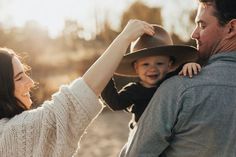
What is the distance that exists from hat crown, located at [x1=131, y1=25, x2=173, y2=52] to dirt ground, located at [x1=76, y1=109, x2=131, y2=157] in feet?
15.9

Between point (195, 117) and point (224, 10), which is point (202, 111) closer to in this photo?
point (195, 117)

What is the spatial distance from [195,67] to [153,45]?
423 mm

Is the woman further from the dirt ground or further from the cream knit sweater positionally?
the dirt ground

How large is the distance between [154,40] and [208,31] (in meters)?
0.41

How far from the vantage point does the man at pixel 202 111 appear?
1.86 m

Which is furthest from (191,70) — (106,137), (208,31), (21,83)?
(106,137)

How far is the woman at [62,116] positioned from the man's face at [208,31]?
252mm

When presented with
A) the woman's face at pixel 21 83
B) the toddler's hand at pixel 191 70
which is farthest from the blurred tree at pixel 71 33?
the toddler's hand at pixel 191 70

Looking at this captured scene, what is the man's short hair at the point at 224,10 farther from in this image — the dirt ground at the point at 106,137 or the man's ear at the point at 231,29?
the dirt ground at the point at 106,137

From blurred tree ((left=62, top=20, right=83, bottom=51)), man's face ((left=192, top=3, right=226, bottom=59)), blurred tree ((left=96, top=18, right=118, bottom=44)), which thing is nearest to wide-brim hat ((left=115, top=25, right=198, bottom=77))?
man's face ((left=192, top=3, right=226, bottom=59))

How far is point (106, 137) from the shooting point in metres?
11.7

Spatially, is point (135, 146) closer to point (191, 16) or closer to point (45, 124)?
point (45, 124)

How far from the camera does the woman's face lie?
2.17 meters

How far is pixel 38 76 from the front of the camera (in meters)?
15.7
